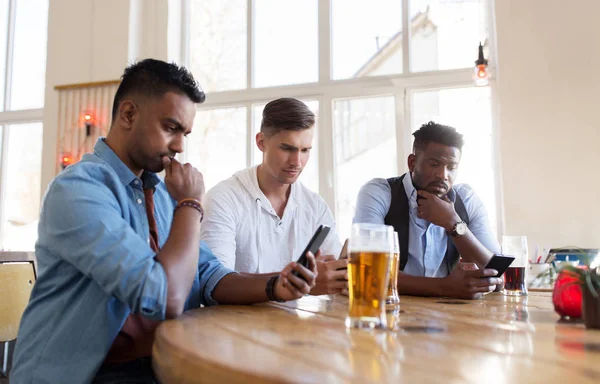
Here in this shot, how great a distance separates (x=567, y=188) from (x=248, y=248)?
2932 mm

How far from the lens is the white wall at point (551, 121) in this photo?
4.26 metres

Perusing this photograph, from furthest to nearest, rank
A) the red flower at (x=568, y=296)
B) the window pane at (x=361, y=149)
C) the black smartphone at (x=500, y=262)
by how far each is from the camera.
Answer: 1. the window pane at (x=361, y=149)
2. the black smartphone at (x=500, y=262)
3. the red flower at (x=568, y=296)

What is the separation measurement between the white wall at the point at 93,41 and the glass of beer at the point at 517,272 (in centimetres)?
463

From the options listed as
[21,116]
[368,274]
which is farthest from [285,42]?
[368,274]

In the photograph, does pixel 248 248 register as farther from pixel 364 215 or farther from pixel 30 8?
pixel 30 8

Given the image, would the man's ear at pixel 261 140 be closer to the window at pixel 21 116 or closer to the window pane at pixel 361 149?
the window pane at pixel 361 149

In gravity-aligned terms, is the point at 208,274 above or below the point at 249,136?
below

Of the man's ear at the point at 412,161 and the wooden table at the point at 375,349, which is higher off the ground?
the man's ear at the point at 412,161

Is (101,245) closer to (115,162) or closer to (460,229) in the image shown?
(115,162)

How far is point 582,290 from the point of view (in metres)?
1.07

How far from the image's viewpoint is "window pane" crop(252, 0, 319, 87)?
5.56 meters

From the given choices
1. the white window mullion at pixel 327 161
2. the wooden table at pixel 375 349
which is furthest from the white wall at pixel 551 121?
the wooden table at pixel 375 349

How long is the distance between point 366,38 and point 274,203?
11.0ft

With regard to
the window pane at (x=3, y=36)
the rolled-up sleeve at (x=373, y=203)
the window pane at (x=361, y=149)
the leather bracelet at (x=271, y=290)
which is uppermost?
the window pane at (x=3, y=36)
